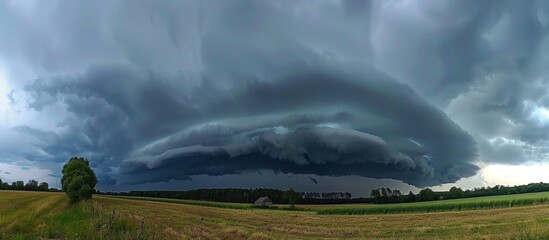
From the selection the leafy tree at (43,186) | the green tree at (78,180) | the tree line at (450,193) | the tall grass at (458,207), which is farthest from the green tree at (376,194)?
the leafy tree at (43,186)

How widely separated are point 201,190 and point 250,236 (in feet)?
573

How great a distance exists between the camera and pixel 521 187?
127250mm

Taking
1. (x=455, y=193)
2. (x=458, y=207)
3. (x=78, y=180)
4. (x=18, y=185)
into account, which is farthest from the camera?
(x=18, y=185)

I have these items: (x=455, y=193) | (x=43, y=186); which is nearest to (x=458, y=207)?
(x=455, y=193)

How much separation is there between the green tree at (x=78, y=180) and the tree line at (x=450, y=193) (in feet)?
319

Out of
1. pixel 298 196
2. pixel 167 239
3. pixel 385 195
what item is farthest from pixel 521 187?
pixel 167 239

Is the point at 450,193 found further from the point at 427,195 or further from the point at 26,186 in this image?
the point at 26,186

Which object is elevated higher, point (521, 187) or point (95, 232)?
point (521, 187)

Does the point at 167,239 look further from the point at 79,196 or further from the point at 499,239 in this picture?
the point at 79,196

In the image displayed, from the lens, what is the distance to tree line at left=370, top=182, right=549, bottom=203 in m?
124

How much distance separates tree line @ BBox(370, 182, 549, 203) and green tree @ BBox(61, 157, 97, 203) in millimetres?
97086

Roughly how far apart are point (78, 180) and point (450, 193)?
116 m

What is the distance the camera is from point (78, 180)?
70750 mm

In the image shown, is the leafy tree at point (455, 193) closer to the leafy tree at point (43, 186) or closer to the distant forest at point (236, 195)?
the distant forest at point (236, 195)
